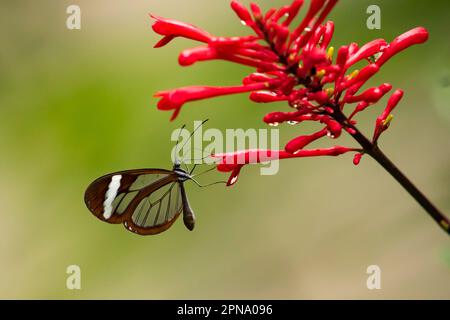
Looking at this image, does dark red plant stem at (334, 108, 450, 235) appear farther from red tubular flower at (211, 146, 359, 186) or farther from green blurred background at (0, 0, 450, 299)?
green blurred background at (0, 0, 450, 299)

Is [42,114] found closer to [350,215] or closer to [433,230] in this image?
[350,215]

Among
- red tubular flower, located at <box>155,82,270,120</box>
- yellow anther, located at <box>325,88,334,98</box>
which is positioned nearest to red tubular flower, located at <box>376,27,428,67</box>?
yellow anther, located at <box>325,88,334,98</box>

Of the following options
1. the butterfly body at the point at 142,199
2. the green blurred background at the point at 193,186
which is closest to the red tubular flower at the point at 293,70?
the butterfly body at the point at 142,199

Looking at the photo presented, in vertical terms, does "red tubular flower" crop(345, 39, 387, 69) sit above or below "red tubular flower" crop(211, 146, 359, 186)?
above

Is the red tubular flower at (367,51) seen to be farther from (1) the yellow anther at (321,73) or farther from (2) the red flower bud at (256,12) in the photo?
(2) the red flower bud at (256,12)

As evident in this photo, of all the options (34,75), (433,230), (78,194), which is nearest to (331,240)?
(433,230)

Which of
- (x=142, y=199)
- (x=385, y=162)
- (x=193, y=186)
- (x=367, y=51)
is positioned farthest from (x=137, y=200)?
(x=193, y=186)

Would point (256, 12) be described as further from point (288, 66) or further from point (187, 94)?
point (187, 94)
